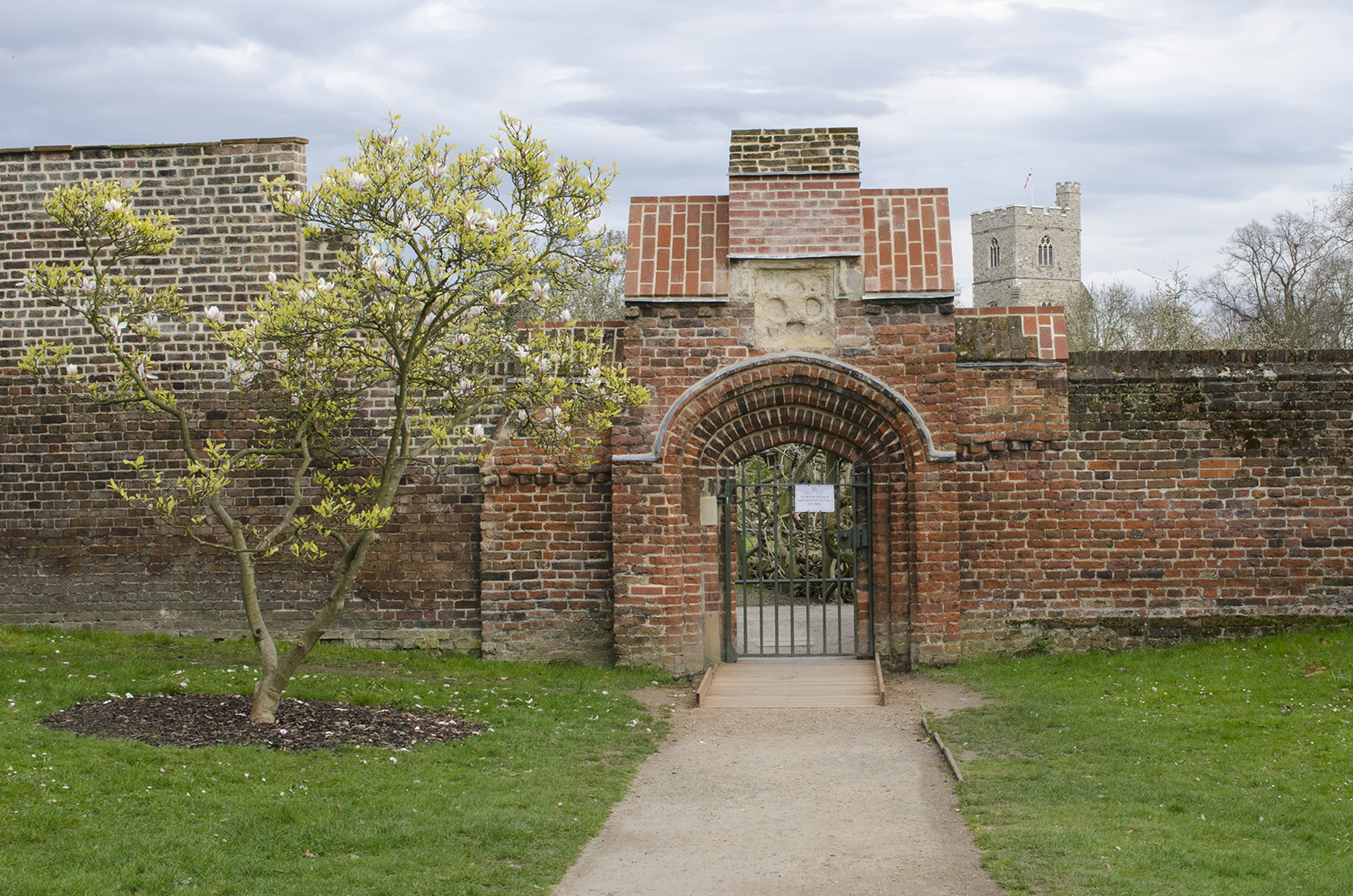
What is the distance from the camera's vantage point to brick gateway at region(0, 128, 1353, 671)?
11.4 meters

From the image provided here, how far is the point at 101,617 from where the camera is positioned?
12461mm

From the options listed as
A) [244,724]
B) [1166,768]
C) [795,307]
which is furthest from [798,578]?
[244,724]

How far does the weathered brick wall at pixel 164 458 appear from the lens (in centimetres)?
1208

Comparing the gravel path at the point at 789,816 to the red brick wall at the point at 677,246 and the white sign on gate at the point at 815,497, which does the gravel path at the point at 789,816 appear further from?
the red brick wall at the point at 677,246

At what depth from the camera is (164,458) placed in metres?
12.4

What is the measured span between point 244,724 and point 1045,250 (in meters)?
71.7

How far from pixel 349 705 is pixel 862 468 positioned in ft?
18.1

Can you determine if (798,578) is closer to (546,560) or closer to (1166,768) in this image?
(546,560)

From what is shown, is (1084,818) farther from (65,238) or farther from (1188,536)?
(65,238)

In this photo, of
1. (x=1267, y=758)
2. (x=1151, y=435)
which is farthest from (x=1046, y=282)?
(x=1267, y=758)

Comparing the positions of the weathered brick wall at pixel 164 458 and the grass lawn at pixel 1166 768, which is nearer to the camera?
the grass lawn at pixel 1166 768

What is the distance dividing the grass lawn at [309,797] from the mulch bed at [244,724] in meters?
0.21

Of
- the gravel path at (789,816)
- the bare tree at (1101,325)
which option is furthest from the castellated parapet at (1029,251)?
the gravel path at (789,816)

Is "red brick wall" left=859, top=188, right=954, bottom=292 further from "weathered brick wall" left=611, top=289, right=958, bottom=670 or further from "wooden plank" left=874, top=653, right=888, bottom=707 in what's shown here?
"wooden plank" left=874, top=653, right=888, bottom=707
